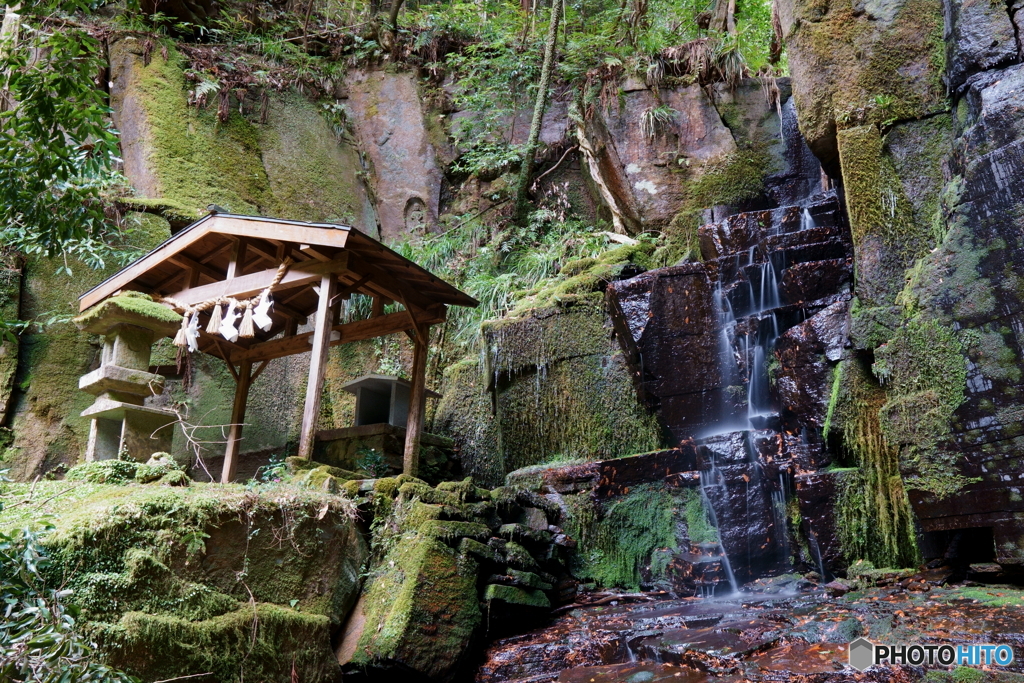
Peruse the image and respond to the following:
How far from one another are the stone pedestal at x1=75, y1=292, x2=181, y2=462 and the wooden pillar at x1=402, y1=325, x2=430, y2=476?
2.80 m

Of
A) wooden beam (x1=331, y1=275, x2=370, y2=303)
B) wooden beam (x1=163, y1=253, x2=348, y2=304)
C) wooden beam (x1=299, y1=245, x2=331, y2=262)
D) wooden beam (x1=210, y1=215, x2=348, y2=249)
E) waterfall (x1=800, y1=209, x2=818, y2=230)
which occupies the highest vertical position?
waterfall (x1=800, y1=209, x2=818, y2=230)

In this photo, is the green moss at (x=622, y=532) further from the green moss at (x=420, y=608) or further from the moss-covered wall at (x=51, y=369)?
the moss-covered wall at (x=51, y=369)

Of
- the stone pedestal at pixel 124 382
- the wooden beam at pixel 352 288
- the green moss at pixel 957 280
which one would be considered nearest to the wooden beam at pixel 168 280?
the stone pedestal at pixel 124 382

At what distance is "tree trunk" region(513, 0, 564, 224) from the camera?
45.5 ft

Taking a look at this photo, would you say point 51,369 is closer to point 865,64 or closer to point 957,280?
point 957,280

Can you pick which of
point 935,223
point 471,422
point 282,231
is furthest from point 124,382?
point 935,223

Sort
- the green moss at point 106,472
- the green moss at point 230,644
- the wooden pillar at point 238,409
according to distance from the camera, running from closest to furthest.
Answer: the green moss at point 230,644 < the green moss at point 106,472 < the wooden pillar at point 238,409

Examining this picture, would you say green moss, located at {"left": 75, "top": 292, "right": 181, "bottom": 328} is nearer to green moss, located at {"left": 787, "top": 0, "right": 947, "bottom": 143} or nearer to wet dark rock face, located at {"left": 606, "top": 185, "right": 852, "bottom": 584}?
wet dark rock face, located at {"left": 606, "top": 185, "right": 852, "bottom": 584}

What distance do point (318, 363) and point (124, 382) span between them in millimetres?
1995

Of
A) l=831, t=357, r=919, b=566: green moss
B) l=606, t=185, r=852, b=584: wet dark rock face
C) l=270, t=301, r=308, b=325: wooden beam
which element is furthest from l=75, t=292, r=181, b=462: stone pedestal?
l=831, t=357, r=919, b=566: green moss

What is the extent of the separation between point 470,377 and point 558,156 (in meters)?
5.74

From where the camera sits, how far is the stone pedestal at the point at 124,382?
7562 millimetres

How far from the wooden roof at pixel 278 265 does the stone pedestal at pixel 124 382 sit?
110cm

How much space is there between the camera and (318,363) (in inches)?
328
